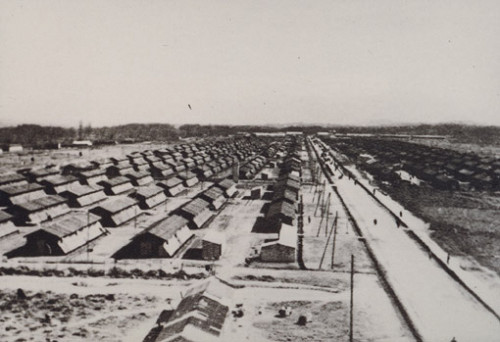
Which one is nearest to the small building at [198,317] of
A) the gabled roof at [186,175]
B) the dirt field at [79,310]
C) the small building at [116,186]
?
the dirt field at [79,310]

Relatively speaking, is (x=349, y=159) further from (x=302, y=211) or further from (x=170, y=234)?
(x=170, y=234)

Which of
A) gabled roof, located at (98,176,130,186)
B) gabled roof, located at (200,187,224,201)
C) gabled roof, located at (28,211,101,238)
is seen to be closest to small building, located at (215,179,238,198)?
gabled roof, located at (200,187,224,201)

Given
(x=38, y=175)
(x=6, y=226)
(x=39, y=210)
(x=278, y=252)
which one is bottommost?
(x=278, y=252)

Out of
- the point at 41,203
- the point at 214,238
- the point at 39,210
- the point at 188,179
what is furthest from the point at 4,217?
the point at 188,179

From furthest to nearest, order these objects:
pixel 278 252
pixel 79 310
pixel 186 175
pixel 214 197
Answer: pixel 186 175 → pixel 214 197 → pixel 278 252 → pixel 79 310

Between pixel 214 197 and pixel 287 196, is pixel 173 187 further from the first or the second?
pixel 287 196
